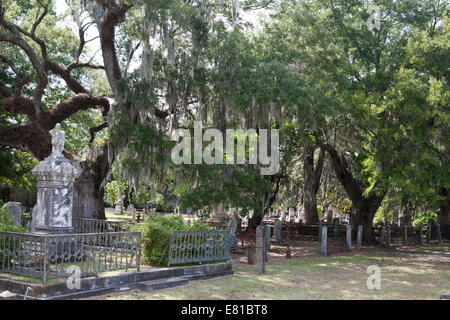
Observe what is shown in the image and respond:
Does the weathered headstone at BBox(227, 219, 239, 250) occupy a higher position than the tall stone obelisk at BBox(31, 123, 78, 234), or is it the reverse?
the tall stone obelisk at BBox(31, 123, 78, 234)

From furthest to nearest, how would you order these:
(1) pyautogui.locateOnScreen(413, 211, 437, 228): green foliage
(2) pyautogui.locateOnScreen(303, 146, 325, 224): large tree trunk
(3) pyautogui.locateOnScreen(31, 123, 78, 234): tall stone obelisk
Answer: (1) pyautogui.locateOnScreen(413, 211, 437, 228): green foliage < (2) pyautogui.locateOnScreen(303, 146, 325, 224): large tree trunk < (3) pyautogui.locateOnScreen(31, 123, 78, 234): tall stone obelisk

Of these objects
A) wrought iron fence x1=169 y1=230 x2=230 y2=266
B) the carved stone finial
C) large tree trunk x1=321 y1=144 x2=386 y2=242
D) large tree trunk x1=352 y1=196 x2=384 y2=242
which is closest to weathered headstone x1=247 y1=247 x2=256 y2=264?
wrought iron fence x1=169 y1=230 x2=230 y2=266

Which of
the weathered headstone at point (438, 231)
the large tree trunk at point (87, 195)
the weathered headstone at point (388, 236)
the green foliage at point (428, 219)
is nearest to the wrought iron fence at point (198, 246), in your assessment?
the large tree trunk at point (87, 195)

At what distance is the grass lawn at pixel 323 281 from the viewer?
430 inches

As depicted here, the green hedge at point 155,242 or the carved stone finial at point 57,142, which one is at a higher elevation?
the carved stone finial at point 57,142

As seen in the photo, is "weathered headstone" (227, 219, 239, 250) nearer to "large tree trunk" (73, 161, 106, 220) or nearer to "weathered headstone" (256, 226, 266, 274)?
"weathered headstone" (256, 226, 266, 274)

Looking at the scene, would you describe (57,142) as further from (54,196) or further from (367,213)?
(367,213)

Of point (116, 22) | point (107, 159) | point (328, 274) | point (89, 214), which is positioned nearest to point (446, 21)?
point (328, 274)

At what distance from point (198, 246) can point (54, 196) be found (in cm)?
416

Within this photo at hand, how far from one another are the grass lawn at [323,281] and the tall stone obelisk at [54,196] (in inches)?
116

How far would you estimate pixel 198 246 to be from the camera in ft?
43.2

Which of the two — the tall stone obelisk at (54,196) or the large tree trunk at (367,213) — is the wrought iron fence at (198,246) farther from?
the large tree trunk at (367,213)

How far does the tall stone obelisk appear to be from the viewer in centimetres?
1184

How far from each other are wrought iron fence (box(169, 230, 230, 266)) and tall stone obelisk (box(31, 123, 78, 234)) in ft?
9.33
